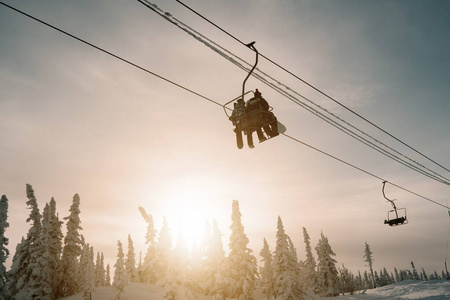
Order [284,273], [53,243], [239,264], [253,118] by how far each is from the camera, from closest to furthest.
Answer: [253,118] < [239,264] < [53,243] < [284,273]

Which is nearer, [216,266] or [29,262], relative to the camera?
[29,262]

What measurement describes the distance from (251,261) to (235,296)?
5.31 meters

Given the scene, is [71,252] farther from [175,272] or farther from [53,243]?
[175,272]

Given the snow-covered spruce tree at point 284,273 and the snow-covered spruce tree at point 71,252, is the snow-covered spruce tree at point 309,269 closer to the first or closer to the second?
the snow-covered spruce tree at point 284,273

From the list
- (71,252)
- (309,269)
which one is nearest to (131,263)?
(71,252)

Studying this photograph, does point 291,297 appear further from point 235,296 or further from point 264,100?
point 264,100

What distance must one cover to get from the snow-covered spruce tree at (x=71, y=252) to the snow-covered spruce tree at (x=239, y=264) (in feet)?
77.8

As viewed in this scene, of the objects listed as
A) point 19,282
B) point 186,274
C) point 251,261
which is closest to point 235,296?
point 251,261

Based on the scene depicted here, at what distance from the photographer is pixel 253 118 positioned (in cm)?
966

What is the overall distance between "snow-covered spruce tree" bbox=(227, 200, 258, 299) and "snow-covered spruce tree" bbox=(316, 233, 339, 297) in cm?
2614

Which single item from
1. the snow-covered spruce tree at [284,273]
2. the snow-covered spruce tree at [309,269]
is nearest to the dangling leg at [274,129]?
the snow-covered spruce tree at [284,273]

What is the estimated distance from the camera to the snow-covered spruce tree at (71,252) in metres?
42.7

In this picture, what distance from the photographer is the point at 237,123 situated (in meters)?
10.1

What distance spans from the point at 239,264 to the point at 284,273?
399 inches
